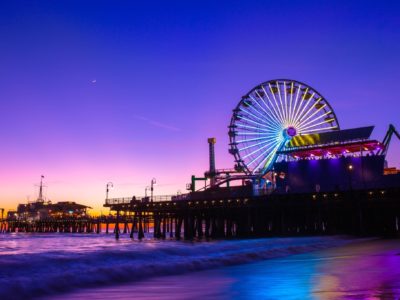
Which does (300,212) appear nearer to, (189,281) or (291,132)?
(291,132)

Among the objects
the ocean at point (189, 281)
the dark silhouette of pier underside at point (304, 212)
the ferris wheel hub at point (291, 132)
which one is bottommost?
the ocean at point (189, 281)

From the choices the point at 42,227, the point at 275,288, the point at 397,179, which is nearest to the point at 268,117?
the point at 397,179

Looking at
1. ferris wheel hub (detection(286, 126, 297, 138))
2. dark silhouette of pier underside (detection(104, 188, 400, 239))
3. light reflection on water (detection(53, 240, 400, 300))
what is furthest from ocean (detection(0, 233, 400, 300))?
ferris wheel hub (detection(286, 126, 297, 138))

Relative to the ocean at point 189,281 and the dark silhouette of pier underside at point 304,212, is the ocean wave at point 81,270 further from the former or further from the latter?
the dark silhouette of pier underside at point 304,212

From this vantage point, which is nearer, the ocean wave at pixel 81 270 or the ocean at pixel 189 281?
the ocean at pixel 189 281

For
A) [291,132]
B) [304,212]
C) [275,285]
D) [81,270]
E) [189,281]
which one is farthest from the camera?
[291,132]

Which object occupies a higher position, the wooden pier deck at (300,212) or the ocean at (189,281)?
the wooden pier deck at (300,212)

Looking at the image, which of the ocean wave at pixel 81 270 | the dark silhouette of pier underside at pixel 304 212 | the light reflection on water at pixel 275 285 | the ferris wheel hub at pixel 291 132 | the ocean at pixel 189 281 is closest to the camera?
the light reflection on water at pixel 275 285

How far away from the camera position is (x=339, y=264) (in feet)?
52.5

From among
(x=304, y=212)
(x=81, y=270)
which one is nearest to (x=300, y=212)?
(x=304, y=212)

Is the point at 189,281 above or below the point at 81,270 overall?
below

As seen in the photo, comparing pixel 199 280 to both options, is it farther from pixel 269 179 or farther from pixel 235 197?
pixel 269 179

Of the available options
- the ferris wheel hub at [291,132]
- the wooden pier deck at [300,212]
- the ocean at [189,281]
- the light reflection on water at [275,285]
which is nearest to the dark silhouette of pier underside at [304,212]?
the wooden pier deck at [300,212]

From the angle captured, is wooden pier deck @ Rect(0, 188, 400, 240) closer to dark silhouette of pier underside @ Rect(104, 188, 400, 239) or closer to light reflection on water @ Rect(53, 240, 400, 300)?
dark silhouette of pier underside @ Rect(104, 188, 400, 239)
